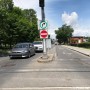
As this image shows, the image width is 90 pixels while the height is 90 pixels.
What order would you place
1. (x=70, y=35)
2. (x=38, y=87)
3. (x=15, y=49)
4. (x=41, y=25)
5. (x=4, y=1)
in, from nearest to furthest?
(x=38, y=87) → (x=41, y=25) → (x=15, y=49) → (x=4, y=1) → (x=70, y=35)

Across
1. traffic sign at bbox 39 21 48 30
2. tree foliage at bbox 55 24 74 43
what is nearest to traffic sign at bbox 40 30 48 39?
traffic sign at bbox 39 21 48 30

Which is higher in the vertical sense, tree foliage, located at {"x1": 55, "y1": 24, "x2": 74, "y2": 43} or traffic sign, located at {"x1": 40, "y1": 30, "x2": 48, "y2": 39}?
tree foliage, located at {"x1": 55, "y1": 24, "x2": 74, "y2": 43}

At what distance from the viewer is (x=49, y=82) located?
10789 mm

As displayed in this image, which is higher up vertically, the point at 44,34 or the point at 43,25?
the point at 43,25

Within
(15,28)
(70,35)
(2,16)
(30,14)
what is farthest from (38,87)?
(70,35)

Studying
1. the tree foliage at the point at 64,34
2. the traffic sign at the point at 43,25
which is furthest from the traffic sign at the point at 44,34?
the tree foliage at the point at 64,34

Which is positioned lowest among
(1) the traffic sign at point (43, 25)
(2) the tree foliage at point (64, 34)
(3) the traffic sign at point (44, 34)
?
(3) the traffic sign at point (44, 34)

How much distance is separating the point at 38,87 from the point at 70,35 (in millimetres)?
179483

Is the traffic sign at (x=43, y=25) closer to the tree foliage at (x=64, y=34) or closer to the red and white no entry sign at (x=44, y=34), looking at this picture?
the red and white no entry sign at (x=44, y=34)

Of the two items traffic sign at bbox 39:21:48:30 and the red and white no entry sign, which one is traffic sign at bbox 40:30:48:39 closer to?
the red and white no entry sign

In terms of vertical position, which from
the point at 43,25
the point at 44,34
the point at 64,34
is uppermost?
the point at 64,34

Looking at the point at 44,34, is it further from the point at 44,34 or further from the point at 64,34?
the point at 64,34

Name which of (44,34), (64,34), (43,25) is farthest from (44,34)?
(64,34)

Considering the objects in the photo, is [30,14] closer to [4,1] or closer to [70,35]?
[4,1]
